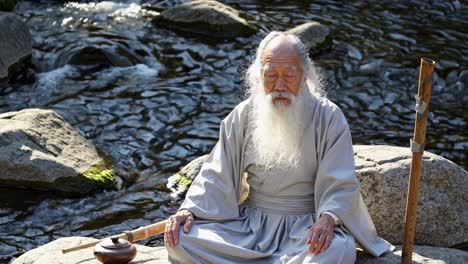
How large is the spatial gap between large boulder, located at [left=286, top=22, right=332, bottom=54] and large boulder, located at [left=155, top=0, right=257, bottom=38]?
0.88 meters

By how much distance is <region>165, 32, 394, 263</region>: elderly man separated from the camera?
17.9 ft

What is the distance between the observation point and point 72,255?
6.02 m

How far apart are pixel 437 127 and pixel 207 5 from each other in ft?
14.8

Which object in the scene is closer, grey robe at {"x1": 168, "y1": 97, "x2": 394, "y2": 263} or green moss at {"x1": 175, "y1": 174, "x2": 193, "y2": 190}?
grey robe at {"x1": 168, "y1": 97, "x2": 394, "y2": 263}

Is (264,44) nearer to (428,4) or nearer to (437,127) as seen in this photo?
(437,127)

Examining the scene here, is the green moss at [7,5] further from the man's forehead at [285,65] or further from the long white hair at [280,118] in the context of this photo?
the man's forehead at [285,65]

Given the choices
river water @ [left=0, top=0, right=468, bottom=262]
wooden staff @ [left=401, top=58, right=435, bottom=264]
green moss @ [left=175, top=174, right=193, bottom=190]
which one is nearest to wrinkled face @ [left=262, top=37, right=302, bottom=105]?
wooden staff @ [left=401, top=58, right=435, bottom=264]

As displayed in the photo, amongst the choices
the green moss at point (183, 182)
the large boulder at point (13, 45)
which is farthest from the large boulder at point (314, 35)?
the green moss at point (183, 182)

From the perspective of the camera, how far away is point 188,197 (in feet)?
19.1

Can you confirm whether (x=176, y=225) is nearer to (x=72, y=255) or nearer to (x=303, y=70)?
(x=72, y=255)

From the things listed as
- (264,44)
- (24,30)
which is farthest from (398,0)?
(264,44)

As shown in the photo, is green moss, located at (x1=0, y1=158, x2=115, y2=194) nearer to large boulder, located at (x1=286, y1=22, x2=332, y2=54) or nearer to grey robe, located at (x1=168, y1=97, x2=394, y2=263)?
grey robe, located at (x1=168, y1=97, x2=394, y2=263)

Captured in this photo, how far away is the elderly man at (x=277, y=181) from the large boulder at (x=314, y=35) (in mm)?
6734

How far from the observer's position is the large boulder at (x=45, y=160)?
27.5 feet
